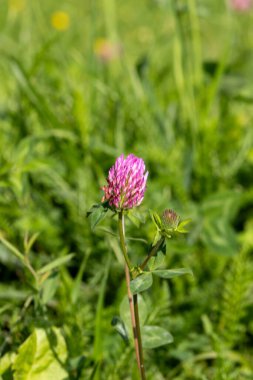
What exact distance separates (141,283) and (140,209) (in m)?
0.13

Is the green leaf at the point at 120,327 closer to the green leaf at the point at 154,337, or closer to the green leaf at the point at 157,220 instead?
the green leaf at the point at 154,337

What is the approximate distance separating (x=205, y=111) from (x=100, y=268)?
527mm

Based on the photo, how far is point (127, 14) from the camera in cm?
374

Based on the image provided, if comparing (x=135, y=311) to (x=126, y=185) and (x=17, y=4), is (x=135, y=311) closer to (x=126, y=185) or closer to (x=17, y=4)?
(x=126, y=185)

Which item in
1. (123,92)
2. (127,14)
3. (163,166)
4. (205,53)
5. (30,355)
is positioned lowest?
(30,355)

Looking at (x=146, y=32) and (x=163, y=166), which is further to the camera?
(x=146, y=32)

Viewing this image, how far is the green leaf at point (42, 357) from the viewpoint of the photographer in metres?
0.82

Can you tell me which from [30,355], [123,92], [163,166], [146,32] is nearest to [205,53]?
[146,32]

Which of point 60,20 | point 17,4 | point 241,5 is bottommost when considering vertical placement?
point 241,5

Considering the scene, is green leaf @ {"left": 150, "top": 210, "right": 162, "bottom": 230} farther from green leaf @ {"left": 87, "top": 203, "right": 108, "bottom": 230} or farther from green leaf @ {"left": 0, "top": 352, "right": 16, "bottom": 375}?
green leaf @ {"left": 0, "top": 352, "right": 16, "bottom": 375}

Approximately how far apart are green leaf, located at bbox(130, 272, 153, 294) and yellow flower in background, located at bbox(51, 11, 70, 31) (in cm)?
275

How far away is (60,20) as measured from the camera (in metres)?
3.26

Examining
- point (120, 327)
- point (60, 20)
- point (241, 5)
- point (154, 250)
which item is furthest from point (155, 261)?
point (60, 20)

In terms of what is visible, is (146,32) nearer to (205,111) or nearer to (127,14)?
(127,14)
